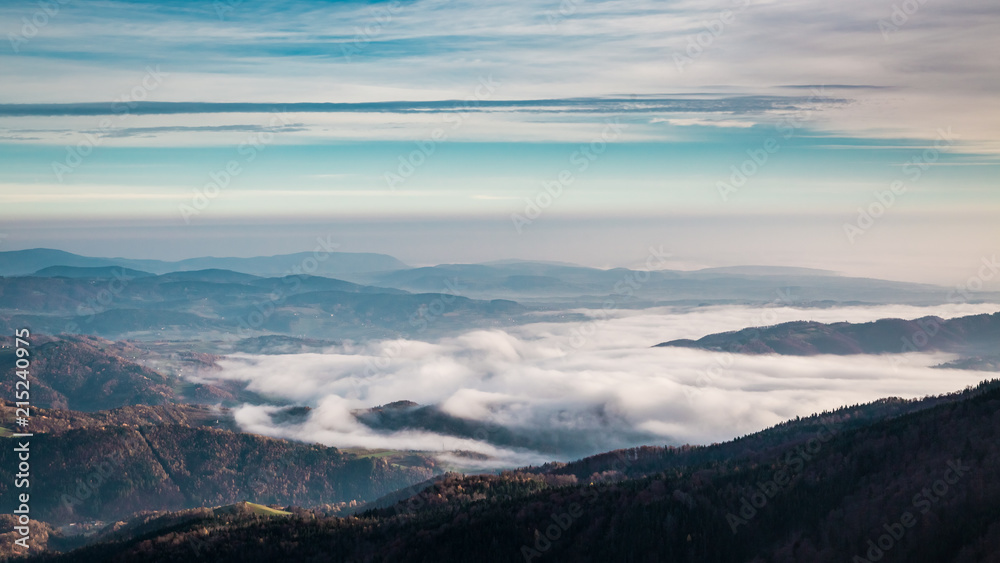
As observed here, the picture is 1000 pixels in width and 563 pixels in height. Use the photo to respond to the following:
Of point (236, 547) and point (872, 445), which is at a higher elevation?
point (872, 445)

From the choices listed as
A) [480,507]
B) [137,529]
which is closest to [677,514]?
[480,507]

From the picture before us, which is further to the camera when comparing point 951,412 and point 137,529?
point 137,529

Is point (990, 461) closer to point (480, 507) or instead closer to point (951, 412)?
point (951, 412)

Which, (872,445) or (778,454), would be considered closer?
(872,445)

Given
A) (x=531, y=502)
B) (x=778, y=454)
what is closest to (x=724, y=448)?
(x=778, y=454)

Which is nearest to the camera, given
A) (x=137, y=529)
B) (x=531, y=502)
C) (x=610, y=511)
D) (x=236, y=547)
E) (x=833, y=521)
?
(x=833, y=521)

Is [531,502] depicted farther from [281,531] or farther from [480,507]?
[281,531]

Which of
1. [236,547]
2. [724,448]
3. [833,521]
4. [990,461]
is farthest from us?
[724,448]

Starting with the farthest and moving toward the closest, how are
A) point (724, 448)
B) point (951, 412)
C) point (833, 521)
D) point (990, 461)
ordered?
point (724, 448), point (951, 412), point (833, 521), point (990, 461)

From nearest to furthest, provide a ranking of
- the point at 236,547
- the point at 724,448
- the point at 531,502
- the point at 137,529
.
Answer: the point at 531,502 < the point at 236,547 < the point at 724,448 < the point at 137,529
